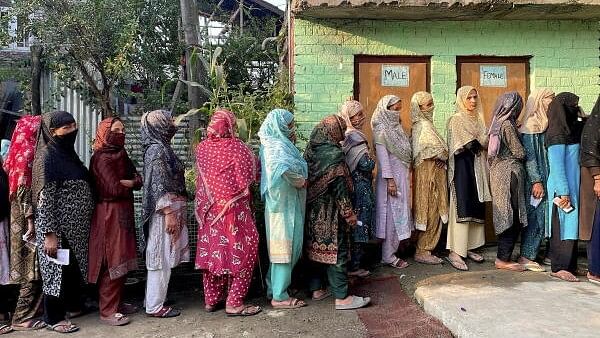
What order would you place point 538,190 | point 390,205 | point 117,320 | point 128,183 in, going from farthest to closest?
point 390,205 < point 538,190 < point 128,183 < point 117,320

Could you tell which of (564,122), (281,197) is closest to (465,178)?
(564,122)

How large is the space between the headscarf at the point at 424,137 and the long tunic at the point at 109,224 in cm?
287

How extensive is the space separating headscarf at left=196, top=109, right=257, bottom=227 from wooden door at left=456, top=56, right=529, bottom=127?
10.8 ft

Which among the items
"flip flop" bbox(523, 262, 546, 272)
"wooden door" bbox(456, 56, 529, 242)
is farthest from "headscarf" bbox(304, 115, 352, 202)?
"wooden door" bbox(456, 56, 529, 242)

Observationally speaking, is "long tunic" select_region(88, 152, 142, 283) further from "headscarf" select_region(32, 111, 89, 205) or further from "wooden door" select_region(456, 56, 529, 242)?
"wooden door" select_region(456, 56, 529, 242)

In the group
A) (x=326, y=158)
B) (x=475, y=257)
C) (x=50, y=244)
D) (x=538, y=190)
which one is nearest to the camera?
(x=50, y=244)

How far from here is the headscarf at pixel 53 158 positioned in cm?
397

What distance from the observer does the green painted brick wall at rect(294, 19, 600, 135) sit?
20.4 ft

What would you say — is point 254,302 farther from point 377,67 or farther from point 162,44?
point 162,44

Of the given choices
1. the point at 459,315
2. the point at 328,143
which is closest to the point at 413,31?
the point at 328,143

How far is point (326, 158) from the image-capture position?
14.6ft

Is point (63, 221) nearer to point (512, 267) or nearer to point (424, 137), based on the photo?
point (424, 137)

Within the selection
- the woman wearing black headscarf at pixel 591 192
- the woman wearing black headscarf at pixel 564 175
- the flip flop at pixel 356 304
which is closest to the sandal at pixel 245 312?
the flip flop at pixel 356 304

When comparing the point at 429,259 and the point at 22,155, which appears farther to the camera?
the point at 429,259
